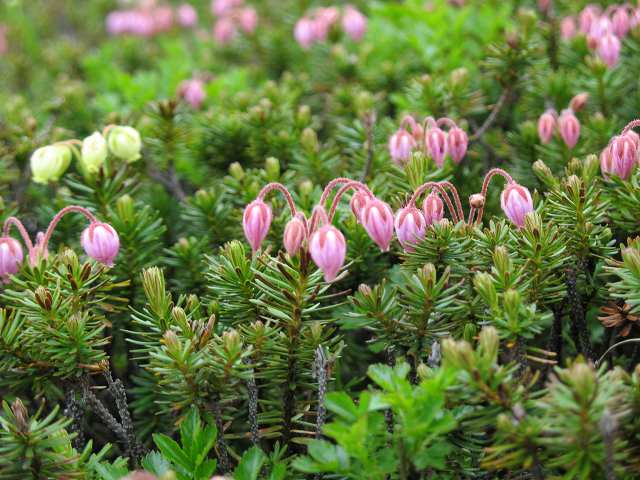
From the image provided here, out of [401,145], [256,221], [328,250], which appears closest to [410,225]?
[328,250]

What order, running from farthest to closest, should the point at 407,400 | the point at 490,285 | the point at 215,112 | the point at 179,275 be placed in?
1. the point at 215,112
2. the point at 179,275
3. the point at 490,285
4. the point at 407,400

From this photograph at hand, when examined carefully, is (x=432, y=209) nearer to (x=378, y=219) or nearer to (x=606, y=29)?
(x=378, y=219)

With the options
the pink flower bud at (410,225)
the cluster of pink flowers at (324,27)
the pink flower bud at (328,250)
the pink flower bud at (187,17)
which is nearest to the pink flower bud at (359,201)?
the pink flower bud at (410,225)

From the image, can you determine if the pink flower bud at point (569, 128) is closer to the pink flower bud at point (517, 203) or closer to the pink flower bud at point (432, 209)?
the pink flower bud at point (517, 203)

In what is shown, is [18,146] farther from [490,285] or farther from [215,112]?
[490,285]

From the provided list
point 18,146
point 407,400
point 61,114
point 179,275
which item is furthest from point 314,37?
point 407,400

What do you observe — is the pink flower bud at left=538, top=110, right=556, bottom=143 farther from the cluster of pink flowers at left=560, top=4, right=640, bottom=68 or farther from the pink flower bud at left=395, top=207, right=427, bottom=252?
the pink flower bud at left=395, top=207, right=427, bottom=252

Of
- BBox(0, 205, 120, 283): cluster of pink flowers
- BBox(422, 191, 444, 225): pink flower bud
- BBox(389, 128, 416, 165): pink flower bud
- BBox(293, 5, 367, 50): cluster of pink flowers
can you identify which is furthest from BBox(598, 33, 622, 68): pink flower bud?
BBox(0, 205, 120, 283): cluster of pink flowers
